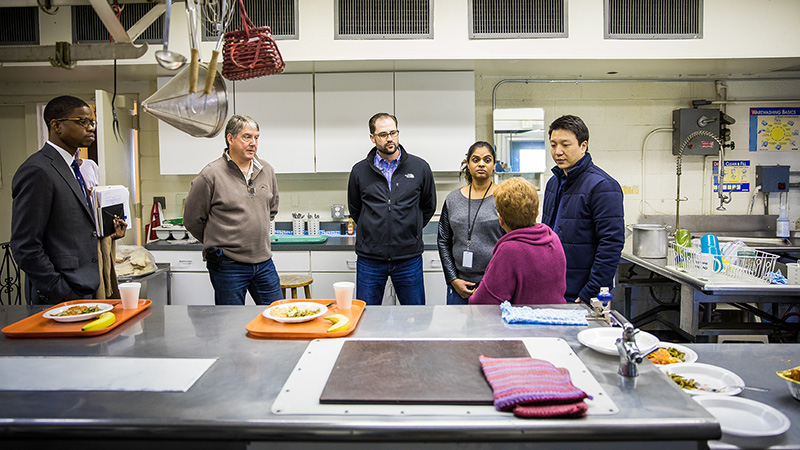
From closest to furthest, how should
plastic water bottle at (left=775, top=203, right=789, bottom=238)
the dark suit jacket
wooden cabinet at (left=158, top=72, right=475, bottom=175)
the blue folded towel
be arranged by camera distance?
the blue folded towel, the dark suit jacket, wooden cabinet at (left=158, top=72, right=475, bottom=175), plastic water bottle at (left=775, top=203, right=789, bottom=238)

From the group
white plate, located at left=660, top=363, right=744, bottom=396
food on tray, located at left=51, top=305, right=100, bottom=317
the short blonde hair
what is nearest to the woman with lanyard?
the short blonde hair

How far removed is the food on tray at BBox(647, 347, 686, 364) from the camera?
159 centimetres

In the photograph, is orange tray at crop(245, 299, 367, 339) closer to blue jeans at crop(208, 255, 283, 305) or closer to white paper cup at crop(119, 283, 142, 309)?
white paper cup at crop(119, 283, 142, 309)

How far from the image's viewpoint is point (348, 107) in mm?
3961

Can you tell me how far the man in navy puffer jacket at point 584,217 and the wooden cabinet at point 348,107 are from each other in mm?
1799

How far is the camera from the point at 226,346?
152 cm

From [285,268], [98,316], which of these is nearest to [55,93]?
[285,268]

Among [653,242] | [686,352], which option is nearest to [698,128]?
[653,242]

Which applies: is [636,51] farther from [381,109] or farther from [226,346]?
[226,346]

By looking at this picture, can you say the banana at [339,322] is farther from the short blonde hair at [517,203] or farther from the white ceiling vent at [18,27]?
the white ceiling vent at [18,27]

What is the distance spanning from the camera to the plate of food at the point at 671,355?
159 centimetres

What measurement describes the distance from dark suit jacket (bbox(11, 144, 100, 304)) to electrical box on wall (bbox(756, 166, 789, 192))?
4.64 meters

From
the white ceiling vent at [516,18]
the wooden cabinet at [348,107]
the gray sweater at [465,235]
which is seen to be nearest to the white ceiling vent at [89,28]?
the wooden cabinet at [348,107]

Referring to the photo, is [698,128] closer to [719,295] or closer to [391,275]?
[719,295]
